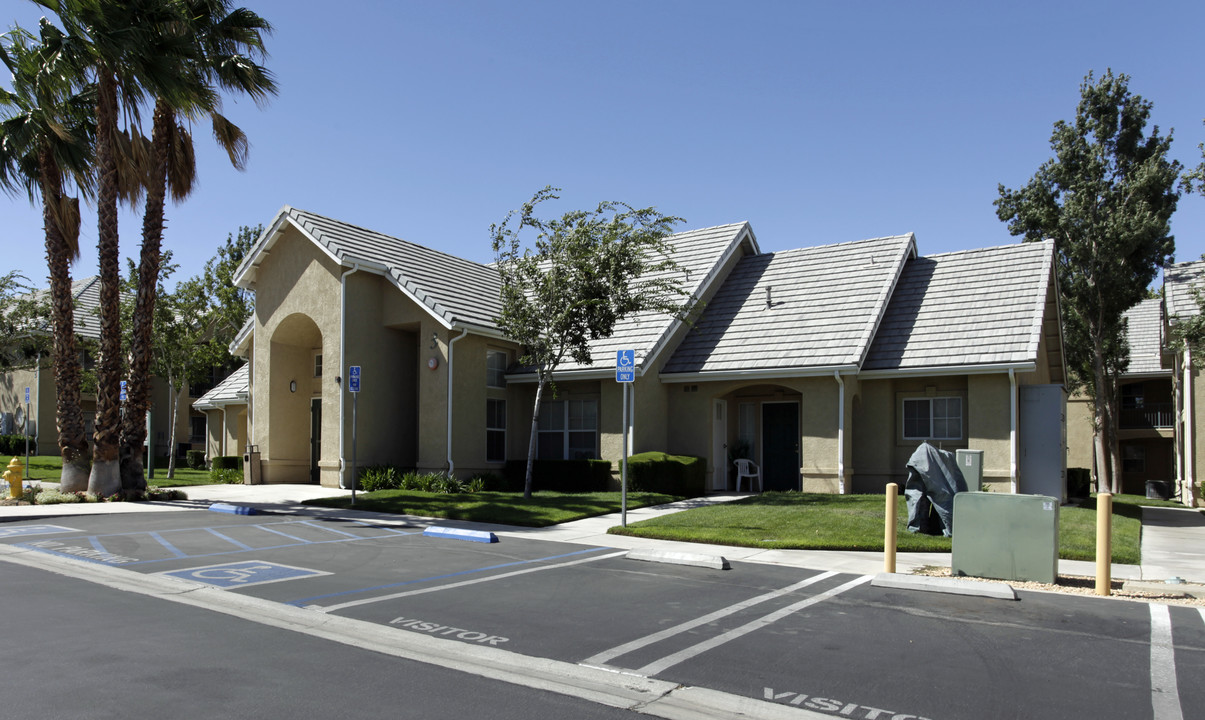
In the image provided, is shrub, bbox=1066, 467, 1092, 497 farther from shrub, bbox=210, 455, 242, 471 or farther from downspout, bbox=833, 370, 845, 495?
shrub, bbox=210, 455, 242, 471

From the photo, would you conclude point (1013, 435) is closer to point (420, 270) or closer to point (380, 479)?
point (380, 479)

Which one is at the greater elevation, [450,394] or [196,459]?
[450,394]

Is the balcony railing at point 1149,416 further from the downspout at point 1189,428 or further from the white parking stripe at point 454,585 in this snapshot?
the white parking stripe at point 454,585

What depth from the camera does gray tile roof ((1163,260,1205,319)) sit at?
24750 mm

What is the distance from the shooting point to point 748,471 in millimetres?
22766

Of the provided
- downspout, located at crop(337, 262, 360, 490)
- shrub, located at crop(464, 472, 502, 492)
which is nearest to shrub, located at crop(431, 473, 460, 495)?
shrub, located at crop(464, 472, 502, 492)

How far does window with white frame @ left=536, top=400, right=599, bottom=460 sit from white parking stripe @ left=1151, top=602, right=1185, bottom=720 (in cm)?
1534

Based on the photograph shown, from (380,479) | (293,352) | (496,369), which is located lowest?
(380,479)

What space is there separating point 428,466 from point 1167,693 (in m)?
17.2

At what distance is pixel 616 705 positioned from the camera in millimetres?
5473

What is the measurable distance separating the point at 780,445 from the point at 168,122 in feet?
54.2

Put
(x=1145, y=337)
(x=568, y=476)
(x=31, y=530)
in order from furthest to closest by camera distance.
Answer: (x=1145, y=337) → (x=568, y=476) → (x=31, y=530)

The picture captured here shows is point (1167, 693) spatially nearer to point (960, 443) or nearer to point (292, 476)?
point (960, 443)

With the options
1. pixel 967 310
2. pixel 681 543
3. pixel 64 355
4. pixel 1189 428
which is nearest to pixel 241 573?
pixel 681 543
